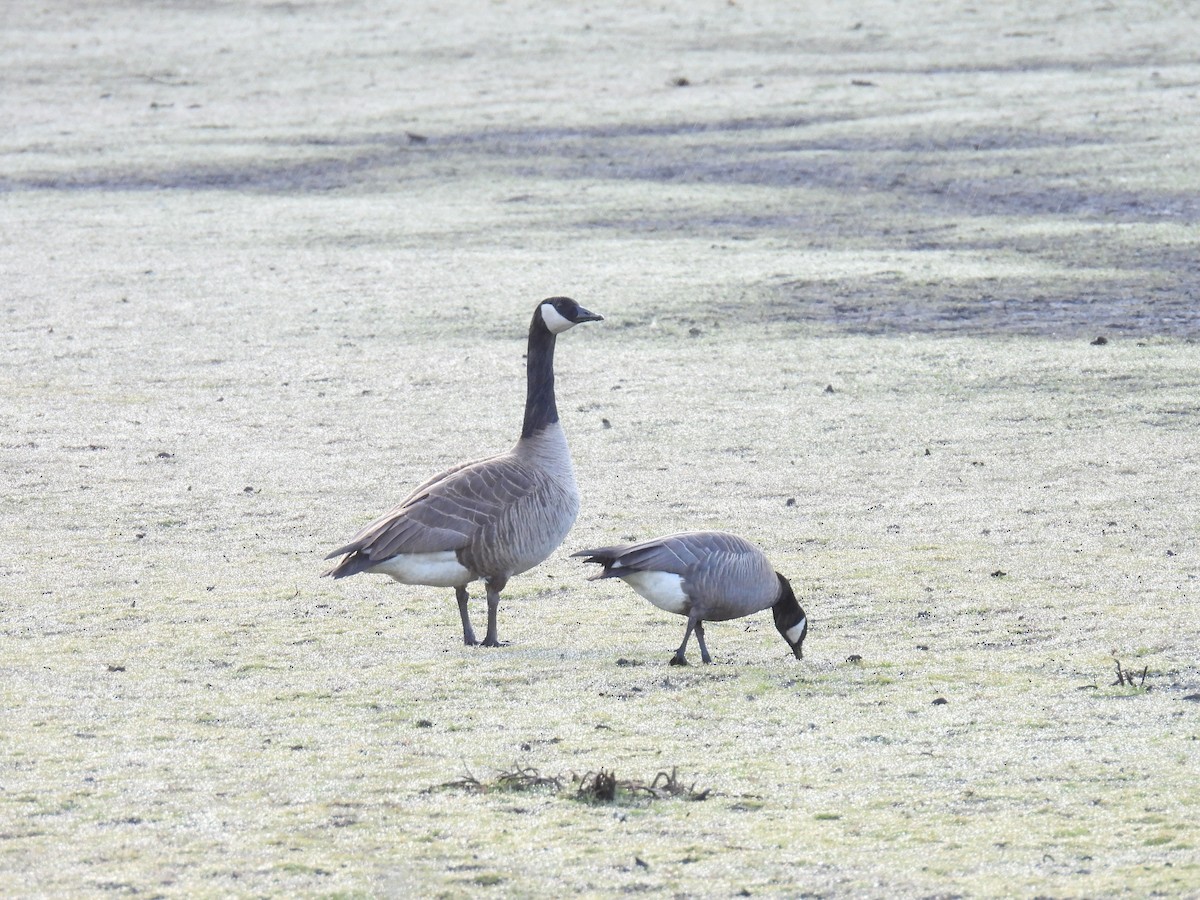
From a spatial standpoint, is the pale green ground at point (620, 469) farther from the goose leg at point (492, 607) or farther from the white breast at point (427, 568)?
the white breast at point (427, 568)

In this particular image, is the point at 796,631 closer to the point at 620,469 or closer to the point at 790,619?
the point at 790,619

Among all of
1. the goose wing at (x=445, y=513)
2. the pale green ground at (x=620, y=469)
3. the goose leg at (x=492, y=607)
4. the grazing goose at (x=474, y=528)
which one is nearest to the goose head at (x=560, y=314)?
the grazing goose at (x=474, y=528)

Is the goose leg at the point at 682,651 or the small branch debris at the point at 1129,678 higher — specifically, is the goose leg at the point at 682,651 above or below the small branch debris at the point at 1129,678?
below

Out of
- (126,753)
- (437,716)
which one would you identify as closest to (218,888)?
(126,753)

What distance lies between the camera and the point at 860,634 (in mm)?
7059

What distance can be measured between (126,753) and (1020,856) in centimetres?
274

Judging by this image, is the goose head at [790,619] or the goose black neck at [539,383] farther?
the goose black neck at [539,383]

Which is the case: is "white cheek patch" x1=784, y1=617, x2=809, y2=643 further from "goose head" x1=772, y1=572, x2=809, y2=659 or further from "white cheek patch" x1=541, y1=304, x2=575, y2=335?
"white cheek patch" x1=541, y1=304, x2=575, y2=335

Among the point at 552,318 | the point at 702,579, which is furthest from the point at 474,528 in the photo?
the point at 552,318

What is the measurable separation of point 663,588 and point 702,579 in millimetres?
156

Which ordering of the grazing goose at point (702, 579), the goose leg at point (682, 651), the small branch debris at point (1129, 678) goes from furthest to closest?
the grazing goose at point (702, 579)
the goose leg at point (682, 651)
the small branch debris at point (1129, 678)

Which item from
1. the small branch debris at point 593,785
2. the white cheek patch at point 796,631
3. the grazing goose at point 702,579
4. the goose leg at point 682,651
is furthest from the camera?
the white cheek patch at point 796,631

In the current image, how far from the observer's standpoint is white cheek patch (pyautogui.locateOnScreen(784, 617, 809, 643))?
6727mm

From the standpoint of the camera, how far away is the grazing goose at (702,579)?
662cm
